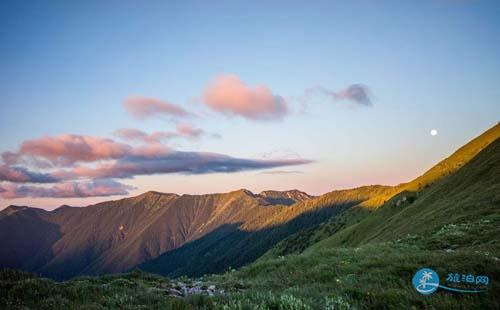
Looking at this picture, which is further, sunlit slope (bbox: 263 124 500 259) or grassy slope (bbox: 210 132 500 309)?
sunlit slope (bbox: 263 124 500 259)

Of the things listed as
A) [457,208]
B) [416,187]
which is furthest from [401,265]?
[416,187]

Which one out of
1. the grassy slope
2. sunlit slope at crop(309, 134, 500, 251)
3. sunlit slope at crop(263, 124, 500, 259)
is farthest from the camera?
sunlit slope at crop(263, 124, 500, 259)

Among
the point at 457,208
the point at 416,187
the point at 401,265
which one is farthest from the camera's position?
the point at 416,187

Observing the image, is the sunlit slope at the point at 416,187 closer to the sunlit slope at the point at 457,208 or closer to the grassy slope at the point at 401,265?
the sunlit slope at the point at 457,208

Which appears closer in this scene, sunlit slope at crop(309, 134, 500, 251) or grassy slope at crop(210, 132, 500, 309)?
grassy slope at crop(210, 132, 500, 309)

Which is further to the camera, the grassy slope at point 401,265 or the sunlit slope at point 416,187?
the sunlit slope at point 416,187

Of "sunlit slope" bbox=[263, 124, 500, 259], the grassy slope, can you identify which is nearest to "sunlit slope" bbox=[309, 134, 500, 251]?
the grassy slope

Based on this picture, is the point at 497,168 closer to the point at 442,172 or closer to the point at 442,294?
the point at 442,294

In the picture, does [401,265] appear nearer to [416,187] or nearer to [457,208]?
[457,208]

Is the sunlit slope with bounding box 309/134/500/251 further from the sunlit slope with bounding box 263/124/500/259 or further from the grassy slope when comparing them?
the sunlit slope with bounding box 263/124/500/259

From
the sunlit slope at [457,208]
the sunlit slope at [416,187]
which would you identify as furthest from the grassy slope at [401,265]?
the sunlit slope at [416,187]

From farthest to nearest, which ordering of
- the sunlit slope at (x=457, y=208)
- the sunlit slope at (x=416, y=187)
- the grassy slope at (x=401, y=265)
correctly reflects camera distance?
1. the sunlit slope at (x=416, y=187)
2. the sunlit slope at (x=457, y=208)
3. the grassy slope at (x=401, y=265)

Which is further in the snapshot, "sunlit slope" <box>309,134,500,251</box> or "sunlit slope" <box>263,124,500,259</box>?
"sunlit slope" <box>263,124,500,259</box>

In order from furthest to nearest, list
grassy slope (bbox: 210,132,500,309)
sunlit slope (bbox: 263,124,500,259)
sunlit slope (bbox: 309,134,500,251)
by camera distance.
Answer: sunlit slope (bbox: 263,124,500,259), sunlit slope (bbox: 309,134,500,251), grassy slope (bbox: 210,132,500,309)
